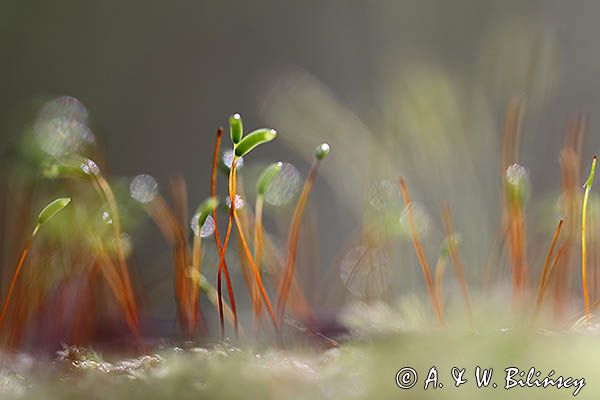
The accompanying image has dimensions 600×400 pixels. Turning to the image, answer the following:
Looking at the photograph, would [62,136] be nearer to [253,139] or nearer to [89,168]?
[89,168]

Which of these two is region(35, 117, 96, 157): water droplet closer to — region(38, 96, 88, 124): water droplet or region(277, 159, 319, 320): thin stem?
region(38, 96, 88, 124): water droplet

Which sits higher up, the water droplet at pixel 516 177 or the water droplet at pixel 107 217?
the water droplet at pixel 516 177

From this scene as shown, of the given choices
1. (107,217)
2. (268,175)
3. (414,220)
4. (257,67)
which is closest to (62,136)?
(107,217)

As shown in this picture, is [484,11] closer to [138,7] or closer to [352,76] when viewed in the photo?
[352,76]

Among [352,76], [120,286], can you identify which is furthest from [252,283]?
[352,76]

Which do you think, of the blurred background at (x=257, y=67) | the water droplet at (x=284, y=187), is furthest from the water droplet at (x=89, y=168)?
the blurred background at (x=257, y=67)

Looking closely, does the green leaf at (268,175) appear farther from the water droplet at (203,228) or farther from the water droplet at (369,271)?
the water droplet at (369,271)
